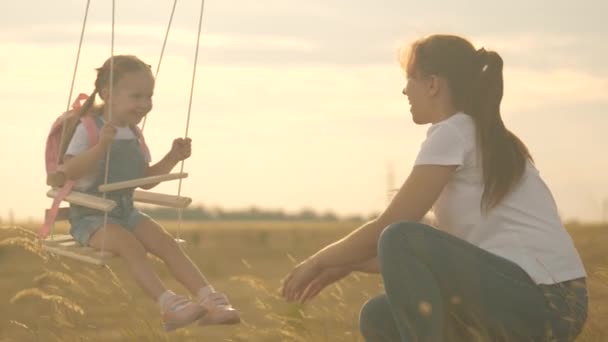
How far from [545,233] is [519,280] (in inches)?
10.3

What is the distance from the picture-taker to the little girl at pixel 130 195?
630 centimetres

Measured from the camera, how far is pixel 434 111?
5.45m

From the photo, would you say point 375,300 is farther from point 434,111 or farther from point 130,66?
point 130,66

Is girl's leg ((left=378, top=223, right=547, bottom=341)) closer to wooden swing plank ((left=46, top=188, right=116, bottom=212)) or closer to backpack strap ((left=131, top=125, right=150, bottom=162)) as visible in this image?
wooden swing plank ((left=46, top=188, right=116, bottom=212))

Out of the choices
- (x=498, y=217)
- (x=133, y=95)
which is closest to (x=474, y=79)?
(x=498, y=217)

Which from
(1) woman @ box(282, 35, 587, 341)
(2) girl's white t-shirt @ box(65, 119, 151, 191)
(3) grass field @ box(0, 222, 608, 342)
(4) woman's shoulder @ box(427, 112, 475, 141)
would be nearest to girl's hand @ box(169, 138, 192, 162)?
(2) girl's white t-shirt @ box(65, 119, 151, 191)

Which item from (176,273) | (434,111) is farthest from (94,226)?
(434,111)

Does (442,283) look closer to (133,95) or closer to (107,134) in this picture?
(107,134)

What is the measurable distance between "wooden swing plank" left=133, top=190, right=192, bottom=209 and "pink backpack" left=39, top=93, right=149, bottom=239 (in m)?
0.39

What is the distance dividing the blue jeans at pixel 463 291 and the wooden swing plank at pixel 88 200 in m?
1.63

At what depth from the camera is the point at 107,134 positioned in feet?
20.8

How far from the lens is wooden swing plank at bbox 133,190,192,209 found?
6.35 m

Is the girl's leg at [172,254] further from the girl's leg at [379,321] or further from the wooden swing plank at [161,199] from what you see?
the girl's leg at [379,321]

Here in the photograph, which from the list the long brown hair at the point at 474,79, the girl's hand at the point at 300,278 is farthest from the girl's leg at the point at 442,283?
the long brown hair at the point at 474,79
